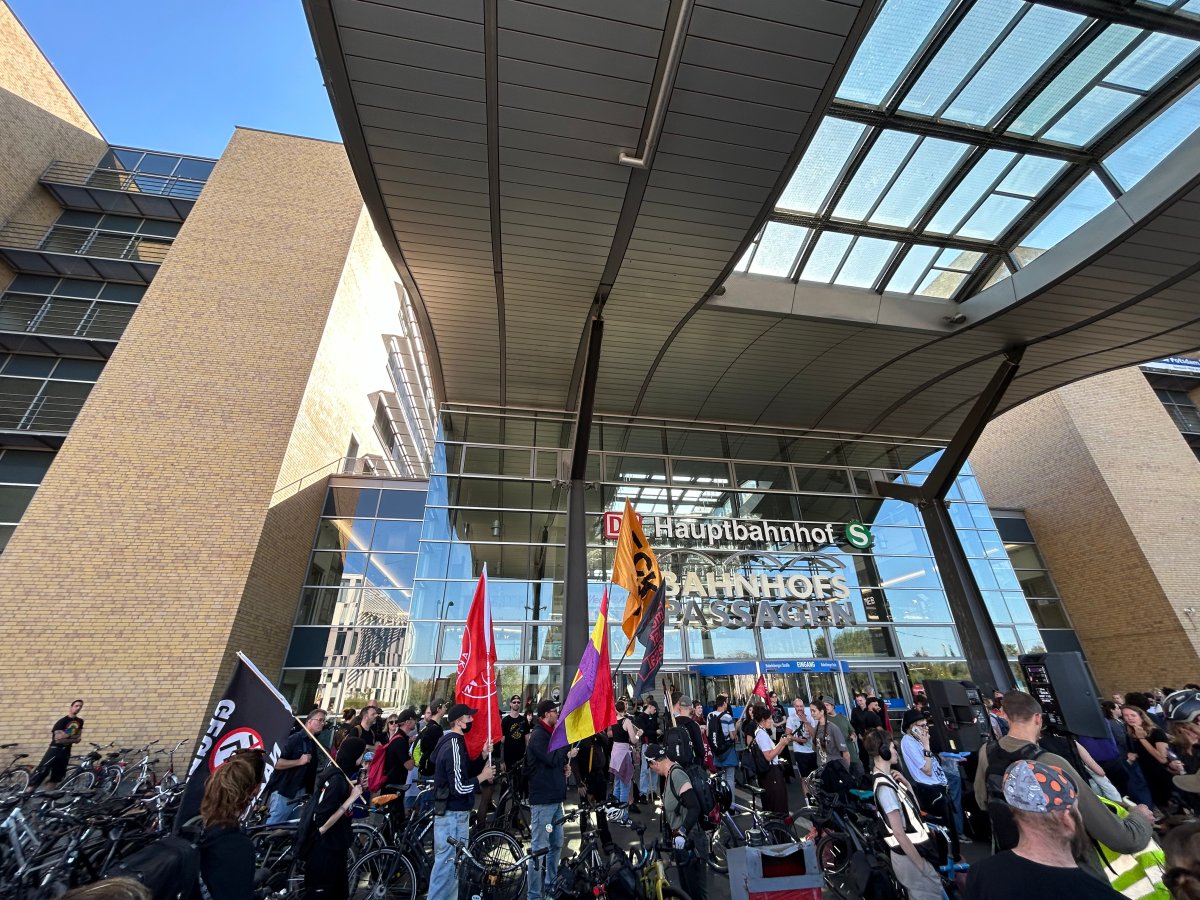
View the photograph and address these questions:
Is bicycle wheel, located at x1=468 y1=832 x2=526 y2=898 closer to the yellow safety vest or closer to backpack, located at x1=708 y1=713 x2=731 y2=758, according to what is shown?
backpack, located at x1=708 y1=713 x2=731 y2=758

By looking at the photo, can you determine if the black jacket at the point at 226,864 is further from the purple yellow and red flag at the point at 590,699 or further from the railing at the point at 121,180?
the railing at the point at 121,180

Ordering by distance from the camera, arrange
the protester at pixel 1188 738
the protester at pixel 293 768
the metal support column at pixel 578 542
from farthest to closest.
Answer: the metal support column at pixel 578 542 → the protester at pixel 293 768 → the protester at pixel 1188 738

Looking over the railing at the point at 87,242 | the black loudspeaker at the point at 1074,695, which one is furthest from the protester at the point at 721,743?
the railing at the point at 87,242

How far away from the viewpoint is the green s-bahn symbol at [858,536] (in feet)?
57.0

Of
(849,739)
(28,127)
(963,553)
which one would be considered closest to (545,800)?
(849,739)

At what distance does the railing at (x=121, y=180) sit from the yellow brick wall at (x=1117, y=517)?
37683 millimetres

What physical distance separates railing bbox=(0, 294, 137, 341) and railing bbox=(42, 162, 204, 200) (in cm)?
586

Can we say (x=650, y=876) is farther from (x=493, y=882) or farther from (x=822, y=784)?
(x=822, y=784)

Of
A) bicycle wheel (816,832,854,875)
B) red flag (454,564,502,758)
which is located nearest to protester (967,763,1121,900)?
red flag (454,564,502,758)

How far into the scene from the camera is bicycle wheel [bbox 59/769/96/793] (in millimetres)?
9047

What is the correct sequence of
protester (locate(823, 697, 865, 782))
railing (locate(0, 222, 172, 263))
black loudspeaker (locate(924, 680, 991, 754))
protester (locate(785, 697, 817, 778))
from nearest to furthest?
protester (locate(823, 697, 865, 782))
black loudspeaker (locate(924, 680, 991, 754))
protester (locate(785, 697, 817, 778))
railing (locate(0, 222, 172, 263))

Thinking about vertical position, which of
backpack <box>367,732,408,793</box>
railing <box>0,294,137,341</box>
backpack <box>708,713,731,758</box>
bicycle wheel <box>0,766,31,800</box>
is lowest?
bicycle wheel <box>0,766,31,800</box>

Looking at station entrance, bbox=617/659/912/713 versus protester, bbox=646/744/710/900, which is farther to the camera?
station entrance, bbox=617/659/912/713

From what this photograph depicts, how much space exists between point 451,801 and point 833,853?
14.9 feet
